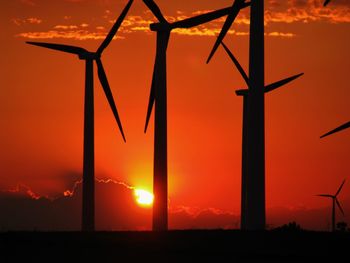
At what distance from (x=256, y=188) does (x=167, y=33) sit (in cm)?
1856

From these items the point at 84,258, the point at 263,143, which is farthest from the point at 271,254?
the point at 263,143

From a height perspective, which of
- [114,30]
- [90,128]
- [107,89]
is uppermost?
[114,30]

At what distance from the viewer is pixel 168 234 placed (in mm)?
67000

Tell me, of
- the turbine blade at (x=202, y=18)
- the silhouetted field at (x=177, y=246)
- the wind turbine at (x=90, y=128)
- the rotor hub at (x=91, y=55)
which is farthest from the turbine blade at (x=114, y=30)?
the silhouetted field at (x=177, y=246)

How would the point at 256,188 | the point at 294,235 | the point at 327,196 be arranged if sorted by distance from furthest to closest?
the point at 327,196
the point at 256,188
the point at 294,235

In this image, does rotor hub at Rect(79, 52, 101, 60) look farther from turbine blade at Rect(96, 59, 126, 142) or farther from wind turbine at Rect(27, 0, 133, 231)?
turbine blade at Rect(96, 59, 126, 142)

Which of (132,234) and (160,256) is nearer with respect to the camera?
(160,256)

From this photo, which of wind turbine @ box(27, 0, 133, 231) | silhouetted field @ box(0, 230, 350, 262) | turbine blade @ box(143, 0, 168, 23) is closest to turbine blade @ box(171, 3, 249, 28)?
turbine blade @ box(143, 0, 168, 23)

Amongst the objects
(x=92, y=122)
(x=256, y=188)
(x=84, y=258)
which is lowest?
(x=84, y=258)

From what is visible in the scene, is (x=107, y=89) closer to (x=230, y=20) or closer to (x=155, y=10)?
(x=155, y=10)

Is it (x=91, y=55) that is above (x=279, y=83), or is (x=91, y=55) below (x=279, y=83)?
above

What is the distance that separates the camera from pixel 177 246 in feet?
195

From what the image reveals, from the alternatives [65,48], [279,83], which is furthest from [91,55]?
[279,83]

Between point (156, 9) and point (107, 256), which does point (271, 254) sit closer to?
point (107, 256)
